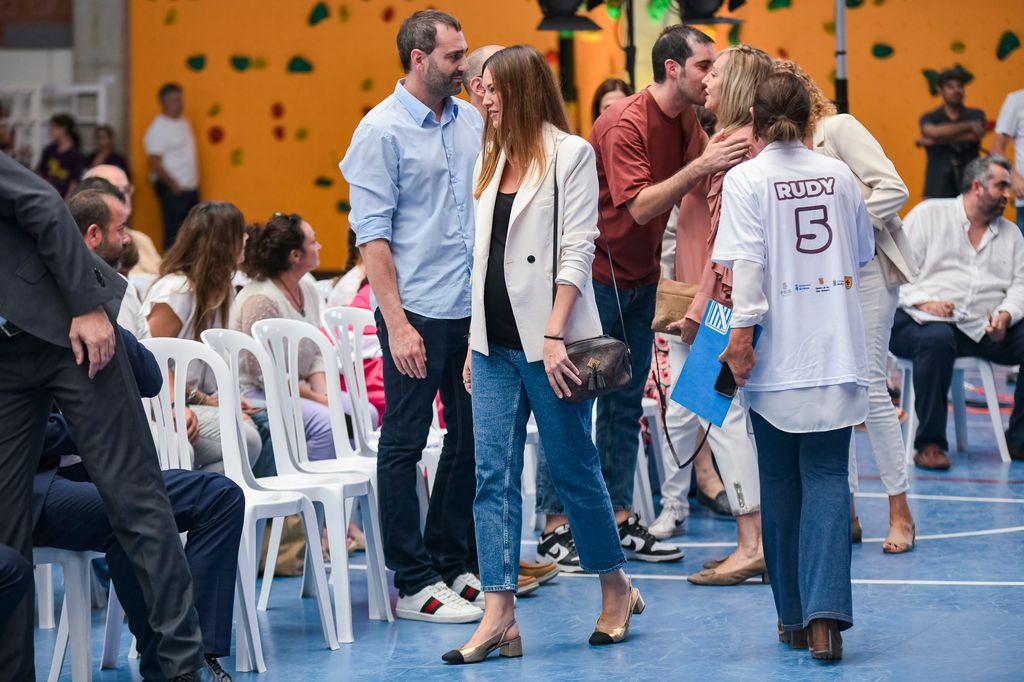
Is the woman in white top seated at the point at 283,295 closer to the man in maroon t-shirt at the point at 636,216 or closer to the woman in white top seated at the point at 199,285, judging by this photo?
the woman in white top seated at the point at 199,285

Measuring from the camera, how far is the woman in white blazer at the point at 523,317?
3674 mm

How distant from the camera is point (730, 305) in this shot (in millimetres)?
3908

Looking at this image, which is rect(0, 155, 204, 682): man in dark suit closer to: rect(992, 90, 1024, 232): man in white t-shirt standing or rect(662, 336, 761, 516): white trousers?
rect(662, 336, 761, 516): white trousers

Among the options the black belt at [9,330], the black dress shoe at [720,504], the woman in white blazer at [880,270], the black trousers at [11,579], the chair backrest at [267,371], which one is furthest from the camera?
the black dress shoe at [720,504]

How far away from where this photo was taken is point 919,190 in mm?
11188

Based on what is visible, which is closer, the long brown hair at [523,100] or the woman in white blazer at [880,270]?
the long brown hair at [523,100]

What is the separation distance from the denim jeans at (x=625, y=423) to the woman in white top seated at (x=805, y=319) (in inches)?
48.7

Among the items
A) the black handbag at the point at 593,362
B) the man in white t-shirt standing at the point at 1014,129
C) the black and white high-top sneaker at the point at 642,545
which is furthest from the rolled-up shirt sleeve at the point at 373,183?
the man in white t-shirt standing at the point at 1014,129

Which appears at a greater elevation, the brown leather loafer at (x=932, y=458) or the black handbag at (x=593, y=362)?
the black handbag at (x=593, y=362)

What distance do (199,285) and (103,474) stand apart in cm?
178

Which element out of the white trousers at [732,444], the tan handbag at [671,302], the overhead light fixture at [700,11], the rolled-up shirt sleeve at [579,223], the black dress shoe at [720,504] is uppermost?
the overhead light fixture at [700,11]

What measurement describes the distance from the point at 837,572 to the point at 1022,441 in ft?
11.6

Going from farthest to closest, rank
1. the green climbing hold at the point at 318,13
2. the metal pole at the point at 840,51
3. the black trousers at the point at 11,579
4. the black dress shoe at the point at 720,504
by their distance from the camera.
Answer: the green climbing hold at the point at 318,13, the metal pole at the point at 840,51, the black dress shoe at the point at 720,504, the black trousers at the point at 11,579

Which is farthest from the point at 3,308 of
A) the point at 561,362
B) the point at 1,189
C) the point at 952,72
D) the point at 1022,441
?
the point at 952,72
